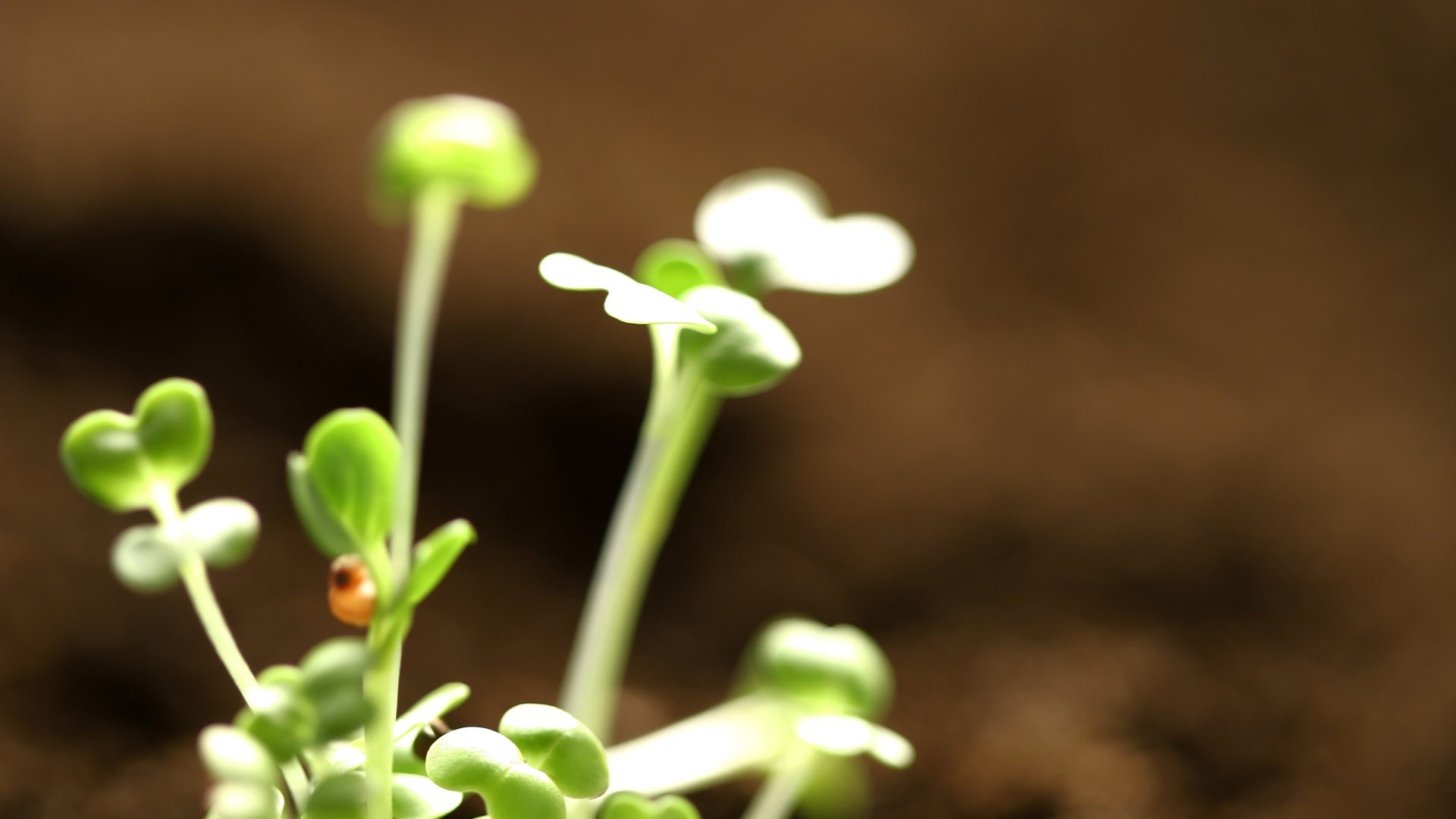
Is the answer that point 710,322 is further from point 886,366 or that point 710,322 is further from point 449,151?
point 886,366

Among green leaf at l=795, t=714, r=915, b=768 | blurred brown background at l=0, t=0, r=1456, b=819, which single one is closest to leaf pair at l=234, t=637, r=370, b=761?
green leaf at l=795, t=714, r=915, b=768

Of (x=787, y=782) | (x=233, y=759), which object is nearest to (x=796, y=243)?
(x=787, y=782)

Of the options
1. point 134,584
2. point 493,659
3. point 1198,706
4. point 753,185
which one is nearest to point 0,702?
point 493,659

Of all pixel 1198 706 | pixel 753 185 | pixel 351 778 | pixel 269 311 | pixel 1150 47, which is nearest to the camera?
pixel 351 778

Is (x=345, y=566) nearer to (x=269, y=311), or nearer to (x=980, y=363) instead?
(x=269, y=311)

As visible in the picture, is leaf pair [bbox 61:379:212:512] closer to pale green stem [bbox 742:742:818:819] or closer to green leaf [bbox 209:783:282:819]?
green leaf [bbox 209:783:282:819]

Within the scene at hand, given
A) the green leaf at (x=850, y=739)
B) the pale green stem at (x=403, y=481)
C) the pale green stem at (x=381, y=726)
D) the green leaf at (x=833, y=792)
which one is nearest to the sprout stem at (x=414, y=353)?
the pale green stem at (x=403, y=481)
